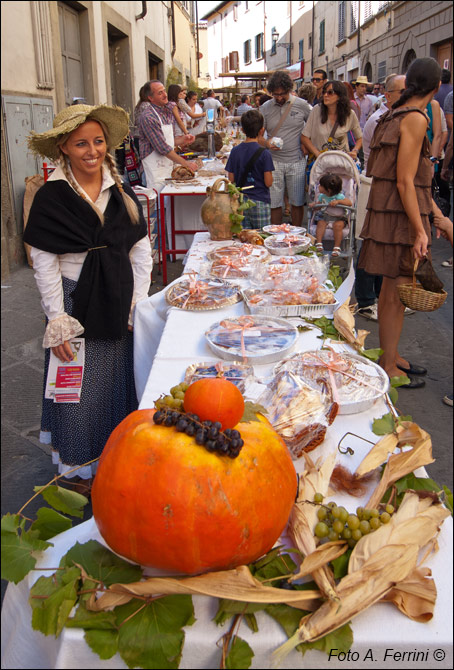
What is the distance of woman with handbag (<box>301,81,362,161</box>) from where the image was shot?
18.3 feet

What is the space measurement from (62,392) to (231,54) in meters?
47.9

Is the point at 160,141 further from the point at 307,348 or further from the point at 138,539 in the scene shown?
the point at 138,539

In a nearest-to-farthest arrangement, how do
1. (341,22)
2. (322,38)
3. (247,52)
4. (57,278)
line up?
(57,278) → (341,22) → (322,38) → (247,52)

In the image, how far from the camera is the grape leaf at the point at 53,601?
2.70 ft

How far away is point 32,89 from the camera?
5.25 meters

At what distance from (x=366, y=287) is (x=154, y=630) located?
4012mm

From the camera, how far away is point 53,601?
84 cm

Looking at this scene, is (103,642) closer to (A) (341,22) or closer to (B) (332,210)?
(B) (332,210)

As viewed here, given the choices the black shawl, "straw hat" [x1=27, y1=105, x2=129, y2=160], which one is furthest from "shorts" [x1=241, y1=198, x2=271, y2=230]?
"straw hat" [x1=27, y1=105, x2=129, y2=160]

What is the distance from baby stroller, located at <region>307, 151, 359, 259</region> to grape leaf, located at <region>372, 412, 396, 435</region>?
3.85 metres

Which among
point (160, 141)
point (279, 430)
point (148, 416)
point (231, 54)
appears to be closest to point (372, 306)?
point (160, 141)

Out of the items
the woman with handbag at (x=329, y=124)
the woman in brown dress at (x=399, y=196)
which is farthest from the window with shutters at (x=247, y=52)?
the woman in brown dress at (x=399, y=196)

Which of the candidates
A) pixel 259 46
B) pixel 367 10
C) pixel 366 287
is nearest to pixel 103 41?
pixel 366 287

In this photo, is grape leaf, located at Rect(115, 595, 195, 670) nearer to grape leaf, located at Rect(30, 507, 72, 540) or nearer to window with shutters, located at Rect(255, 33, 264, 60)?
grape leaf, located at Rect(30, 507, 72, 540)
